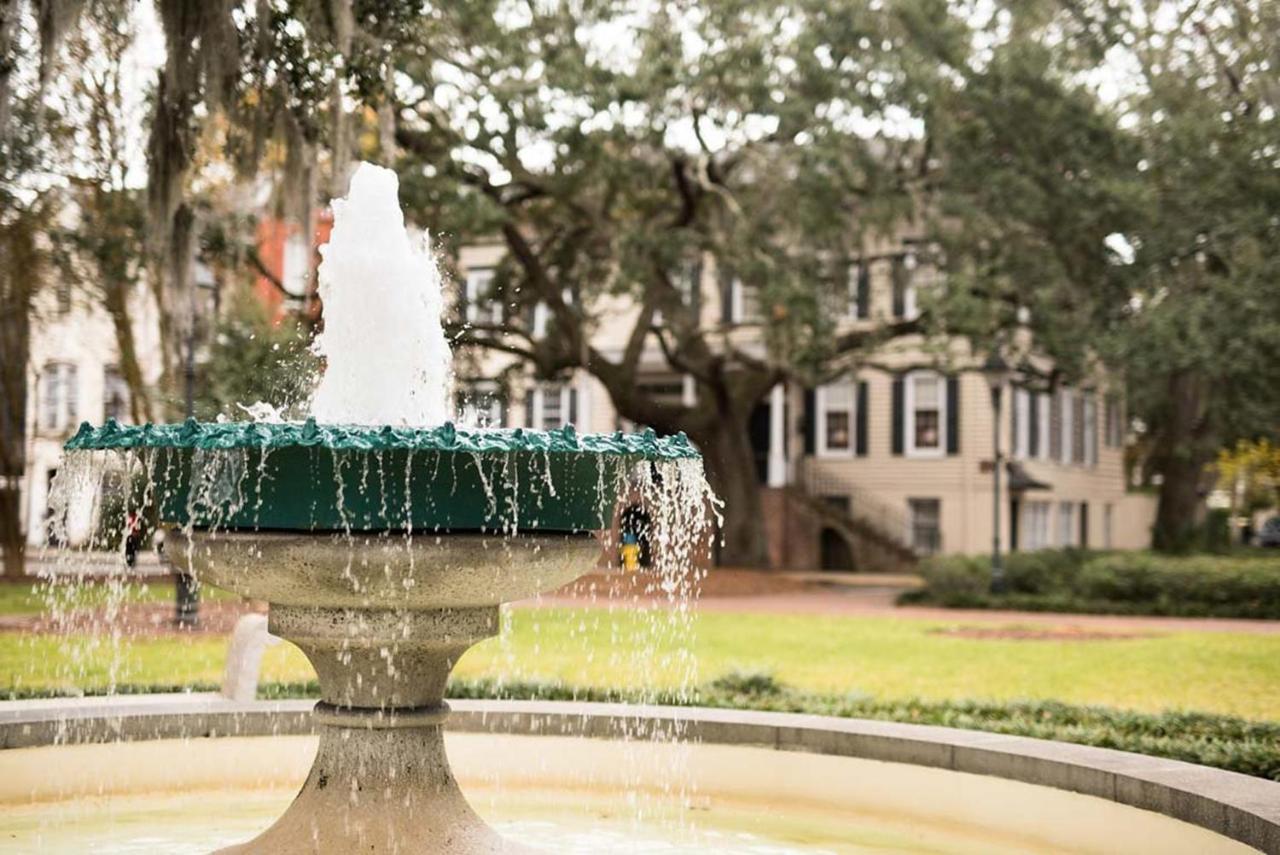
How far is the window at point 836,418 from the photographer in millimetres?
38719

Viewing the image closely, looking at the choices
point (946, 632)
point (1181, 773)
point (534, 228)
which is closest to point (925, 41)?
point (534, 228)

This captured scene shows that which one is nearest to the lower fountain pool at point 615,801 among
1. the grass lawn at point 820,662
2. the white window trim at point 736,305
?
the grass lawn at point 820,662

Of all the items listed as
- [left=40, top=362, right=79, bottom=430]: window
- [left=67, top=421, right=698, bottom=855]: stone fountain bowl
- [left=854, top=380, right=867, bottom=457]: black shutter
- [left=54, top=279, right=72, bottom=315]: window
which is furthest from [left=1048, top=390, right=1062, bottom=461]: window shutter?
[left=67, top=421, right=698, bottom=855]: stone fountain bowl

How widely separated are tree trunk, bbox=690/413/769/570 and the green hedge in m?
6.07

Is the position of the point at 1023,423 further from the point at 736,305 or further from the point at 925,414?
the point at 736,305

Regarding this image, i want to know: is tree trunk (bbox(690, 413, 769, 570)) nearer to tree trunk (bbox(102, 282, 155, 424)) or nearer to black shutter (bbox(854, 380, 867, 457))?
black shutter (bbox(854, 380, 867, 457))

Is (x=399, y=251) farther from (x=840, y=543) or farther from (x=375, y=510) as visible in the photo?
(x=840, y=543)

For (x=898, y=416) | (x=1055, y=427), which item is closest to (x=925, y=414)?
(x=898, y=416)

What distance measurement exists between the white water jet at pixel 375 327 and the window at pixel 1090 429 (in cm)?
3842

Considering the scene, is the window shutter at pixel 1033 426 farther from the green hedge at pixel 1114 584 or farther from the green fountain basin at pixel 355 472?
the green fountain basin at pixel 355 472

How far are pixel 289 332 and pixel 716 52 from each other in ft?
31.5

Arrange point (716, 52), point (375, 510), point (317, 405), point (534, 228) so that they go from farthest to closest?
point (534, 228) → point (716, 52) → point (317, 405) → point (375, 510)

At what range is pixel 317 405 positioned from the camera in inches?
238

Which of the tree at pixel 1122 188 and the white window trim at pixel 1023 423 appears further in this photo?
the white window trim at pixel 1023 423
